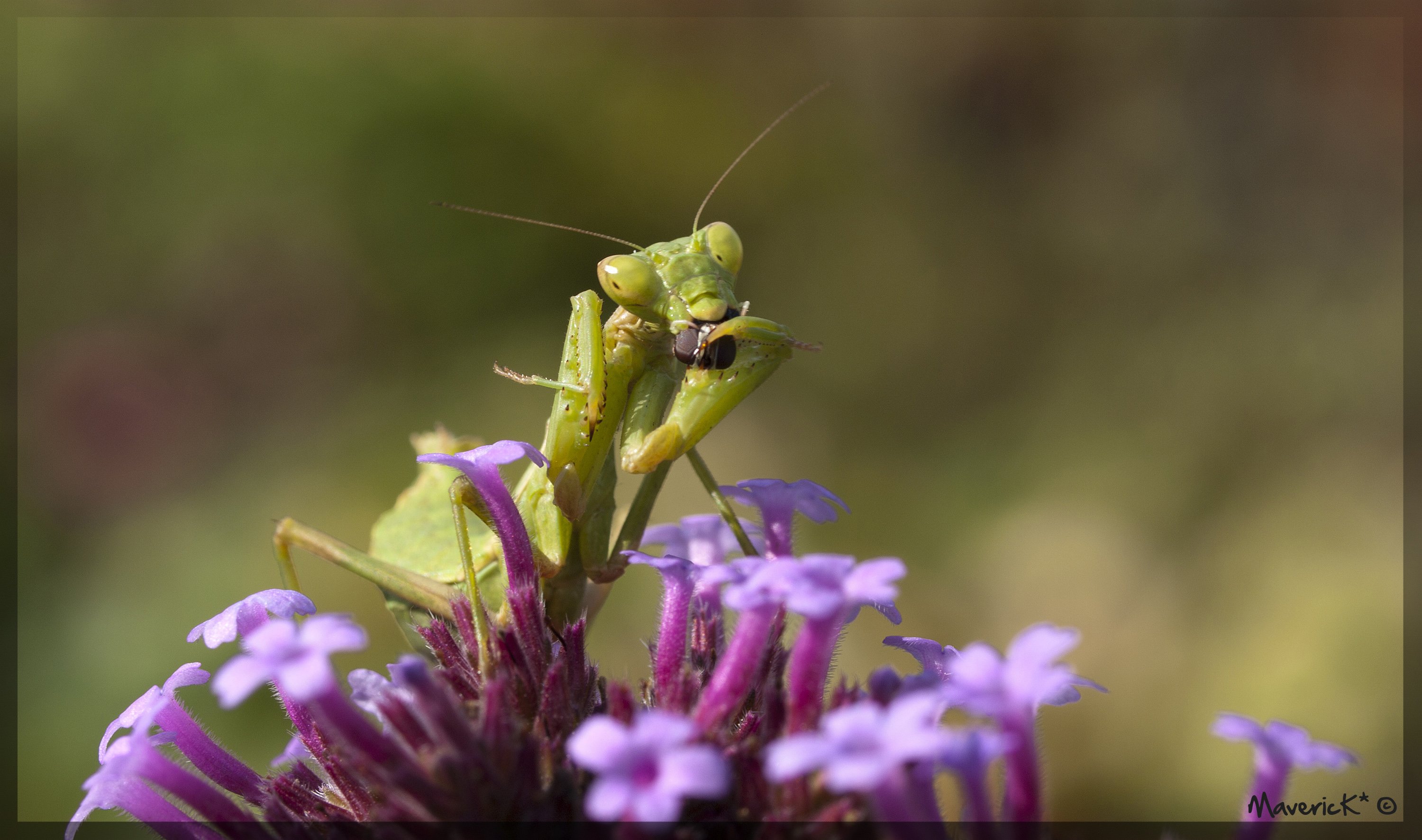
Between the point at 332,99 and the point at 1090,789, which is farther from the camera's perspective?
the point at 332,99

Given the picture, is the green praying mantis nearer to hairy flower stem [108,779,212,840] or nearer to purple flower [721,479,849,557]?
purple flower [721,479,849,557]

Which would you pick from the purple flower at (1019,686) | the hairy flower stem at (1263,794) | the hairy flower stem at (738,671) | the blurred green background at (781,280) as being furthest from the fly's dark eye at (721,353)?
the blurred green background at (781,280)

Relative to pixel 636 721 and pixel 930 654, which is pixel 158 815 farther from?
pixel 930 654

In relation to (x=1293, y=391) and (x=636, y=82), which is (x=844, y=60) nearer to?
(x=636, y=82)

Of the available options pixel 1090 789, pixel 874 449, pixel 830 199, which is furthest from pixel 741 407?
pixel 1090 789

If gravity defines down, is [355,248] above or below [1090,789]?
above

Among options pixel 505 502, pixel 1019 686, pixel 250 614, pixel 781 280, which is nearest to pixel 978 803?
pixel 1019 686

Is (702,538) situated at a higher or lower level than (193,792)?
higher
